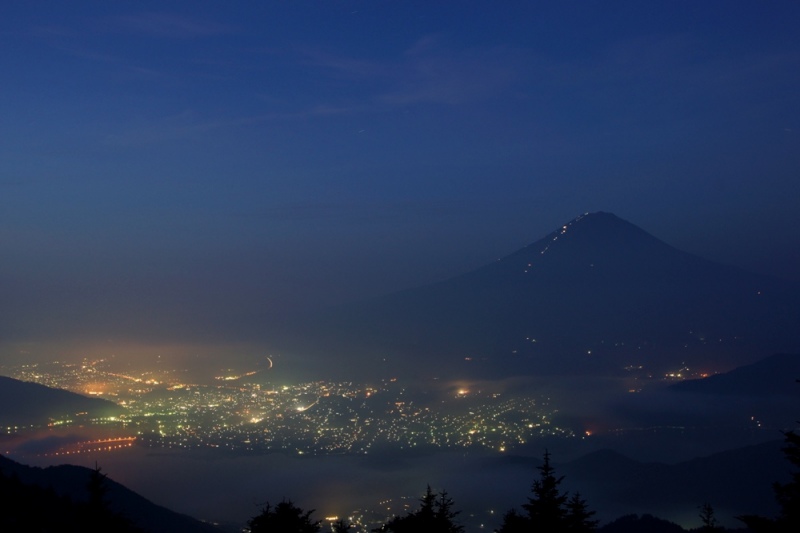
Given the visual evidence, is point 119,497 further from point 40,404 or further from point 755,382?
point 755,382

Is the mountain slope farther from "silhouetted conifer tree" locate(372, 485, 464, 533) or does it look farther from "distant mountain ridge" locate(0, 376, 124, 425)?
"silhouetted conifer tree" locate(372, 485, 464, 533)

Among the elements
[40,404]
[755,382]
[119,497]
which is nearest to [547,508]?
[119,497]

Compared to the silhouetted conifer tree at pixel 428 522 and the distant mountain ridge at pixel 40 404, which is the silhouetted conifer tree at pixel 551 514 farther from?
the distant mountain ridge at pixel 40 404

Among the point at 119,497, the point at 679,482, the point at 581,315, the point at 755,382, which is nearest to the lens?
the point at 119,497

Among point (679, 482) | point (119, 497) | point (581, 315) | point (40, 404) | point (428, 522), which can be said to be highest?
point (581, 315)

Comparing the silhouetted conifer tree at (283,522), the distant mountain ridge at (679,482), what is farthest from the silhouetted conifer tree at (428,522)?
the distant mountain ridge at (679,482)

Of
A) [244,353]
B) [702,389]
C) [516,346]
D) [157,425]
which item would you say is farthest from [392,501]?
[516,346]
